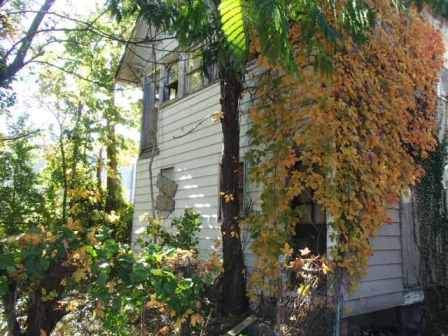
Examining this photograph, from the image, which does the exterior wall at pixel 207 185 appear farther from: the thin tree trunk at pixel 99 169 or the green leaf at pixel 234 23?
the thin tree trunk at pixel 99 169

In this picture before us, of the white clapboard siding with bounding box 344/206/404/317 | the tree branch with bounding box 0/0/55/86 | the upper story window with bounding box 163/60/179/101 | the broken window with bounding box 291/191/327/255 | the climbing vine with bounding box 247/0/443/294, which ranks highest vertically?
the upper story window with bounding box 163/60/179/101

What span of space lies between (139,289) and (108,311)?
0.30 meters

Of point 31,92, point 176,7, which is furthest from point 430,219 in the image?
point 31,92

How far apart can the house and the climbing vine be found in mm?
685

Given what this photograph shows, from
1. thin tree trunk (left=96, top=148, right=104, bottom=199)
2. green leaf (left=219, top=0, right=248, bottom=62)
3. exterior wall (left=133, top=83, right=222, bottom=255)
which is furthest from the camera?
thin tree trunk (left=96, top=148, right=104, bottom=199)

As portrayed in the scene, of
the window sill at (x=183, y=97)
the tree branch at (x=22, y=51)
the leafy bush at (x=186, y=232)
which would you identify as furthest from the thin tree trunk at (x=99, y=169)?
the tree branch at (x=22, y=51)

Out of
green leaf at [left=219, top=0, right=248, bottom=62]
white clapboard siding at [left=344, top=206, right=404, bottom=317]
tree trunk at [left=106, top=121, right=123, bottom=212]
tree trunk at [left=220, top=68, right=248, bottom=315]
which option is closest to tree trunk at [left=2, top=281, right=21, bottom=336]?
green leaf at [left=219, top=0, right=248, bottom=62]

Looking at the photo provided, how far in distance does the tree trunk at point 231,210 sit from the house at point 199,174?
0.62 metres

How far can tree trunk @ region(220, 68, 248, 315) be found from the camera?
554 cm

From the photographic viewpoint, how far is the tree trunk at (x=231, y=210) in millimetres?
5535

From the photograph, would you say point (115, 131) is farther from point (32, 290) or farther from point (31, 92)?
point (32, 290)

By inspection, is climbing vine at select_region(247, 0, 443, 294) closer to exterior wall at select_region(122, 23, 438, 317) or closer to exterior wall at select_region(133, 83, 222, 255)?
exterior wall at select_region(122, 23, 438, 317)

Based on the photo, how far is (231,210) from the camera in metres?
5.69

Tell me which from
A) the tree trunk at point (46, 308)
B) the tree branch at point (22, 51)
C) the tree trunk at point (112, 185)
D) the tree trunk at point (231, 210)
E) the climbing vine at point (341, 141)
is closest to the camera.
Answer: the tree trunk at point (46, 308)
